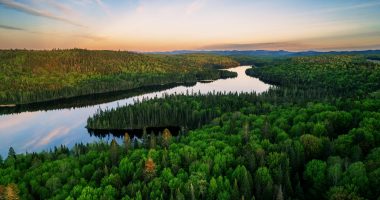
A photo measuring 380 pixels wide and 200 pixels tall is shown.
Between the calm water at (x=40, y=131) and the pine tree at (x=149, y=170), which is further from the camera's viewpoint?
the calm water at (x=40, y=131)

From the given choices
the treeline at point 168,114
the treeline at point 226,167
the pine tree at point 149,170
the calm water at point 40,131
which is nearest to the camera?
the treeline at point 226,167

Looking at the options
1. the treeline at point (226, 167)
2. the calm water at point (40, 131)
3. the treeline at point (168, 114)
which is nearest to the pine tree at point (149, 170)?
the treeline at point (226, 167)

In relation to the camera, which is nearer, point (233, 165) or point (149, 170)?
point (149, 170)

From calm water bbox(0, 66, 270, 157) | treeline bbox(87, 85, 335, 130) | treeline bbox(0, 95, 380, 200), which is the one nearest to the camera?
treeline bbox(0, 95, 380, 200)

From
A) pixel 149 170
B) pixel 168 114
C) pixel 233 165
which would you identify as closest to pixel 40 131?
pixel 168 114

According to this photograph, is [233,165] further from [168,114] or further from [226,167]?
[168,114]

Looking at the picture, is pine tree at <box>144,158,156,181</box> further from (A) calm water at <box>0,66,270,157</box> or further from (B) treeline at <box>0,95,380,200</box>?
(A) calm water at <box>0,66,270,157</box>

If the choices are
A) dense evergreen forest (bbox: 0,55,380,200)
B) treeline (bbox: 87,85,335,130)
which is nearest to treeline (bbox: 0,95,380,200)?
dense evergreen forest (bbox: 0,55,380,200)

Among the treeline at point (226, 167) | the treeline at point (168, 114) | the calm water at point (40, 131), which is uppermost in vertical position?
the treeline at point (226, 167)

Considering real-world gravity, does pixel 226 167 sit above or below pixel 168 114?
above

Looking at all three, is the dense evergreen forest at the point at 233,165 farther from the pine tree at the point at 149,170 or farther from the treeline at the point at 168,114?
the treeline at the point at 168,114
